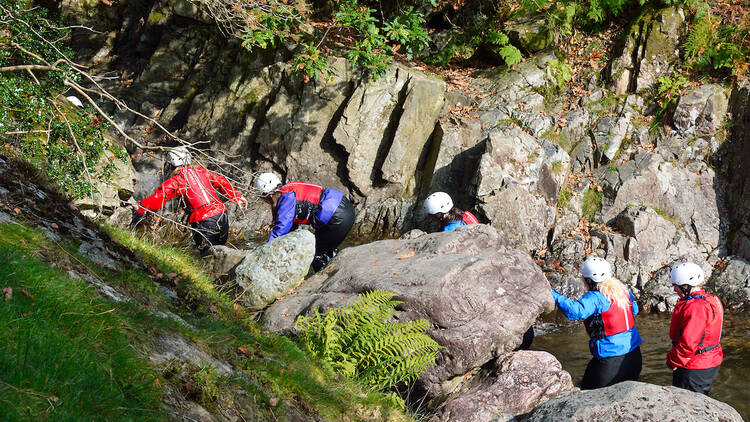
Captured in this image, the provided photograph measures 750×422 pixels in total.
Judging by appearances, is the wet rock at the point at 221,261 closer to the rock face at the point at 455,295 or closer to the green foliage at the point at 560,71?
the rock face at the point at 455,295

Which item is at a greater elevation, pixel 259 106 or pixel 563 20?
pixel 563 20

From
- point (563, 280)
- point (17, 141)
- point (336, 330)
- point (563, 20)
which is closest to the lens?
point (336, 330)

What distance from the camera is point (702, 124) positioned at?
44.1ft

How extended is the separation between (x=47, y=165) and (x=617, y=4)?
47.2ft

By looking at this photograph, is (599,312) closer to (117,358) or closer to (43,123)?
(117,358)

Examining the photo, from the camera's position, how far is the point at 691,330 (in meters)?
6.18

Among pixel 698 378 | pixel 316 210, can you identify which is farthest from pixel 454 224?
pixel 698 378

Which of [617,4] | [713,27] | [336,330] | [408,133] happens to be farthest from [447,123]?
[336,330]

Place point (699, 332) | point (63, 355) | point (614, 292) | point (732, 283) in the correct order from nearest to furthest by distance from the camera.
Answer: point (63, 355)
point (699, 332)
point (614, 292)
point (732, 283)

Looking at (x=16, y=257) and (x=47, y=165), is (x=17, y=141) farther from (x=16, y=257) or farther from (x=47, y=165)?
(x=16, y=257)

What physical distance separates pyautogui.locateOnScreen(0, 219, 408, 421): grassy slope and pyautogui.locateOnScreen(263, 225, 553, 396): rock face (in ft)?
4.41

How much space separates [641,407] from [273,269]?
4.59m

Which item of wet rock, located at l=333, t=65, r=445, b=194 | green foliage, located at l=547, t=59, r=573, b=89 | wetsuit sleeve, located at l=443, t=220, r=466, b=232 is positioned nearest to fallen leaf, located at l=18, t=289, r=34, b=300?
wetsuit sleeve, located at l=443, t=220, r=466, b=232

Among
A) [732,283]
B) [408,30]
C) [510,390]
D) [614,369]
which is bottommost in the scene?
[732,283]
